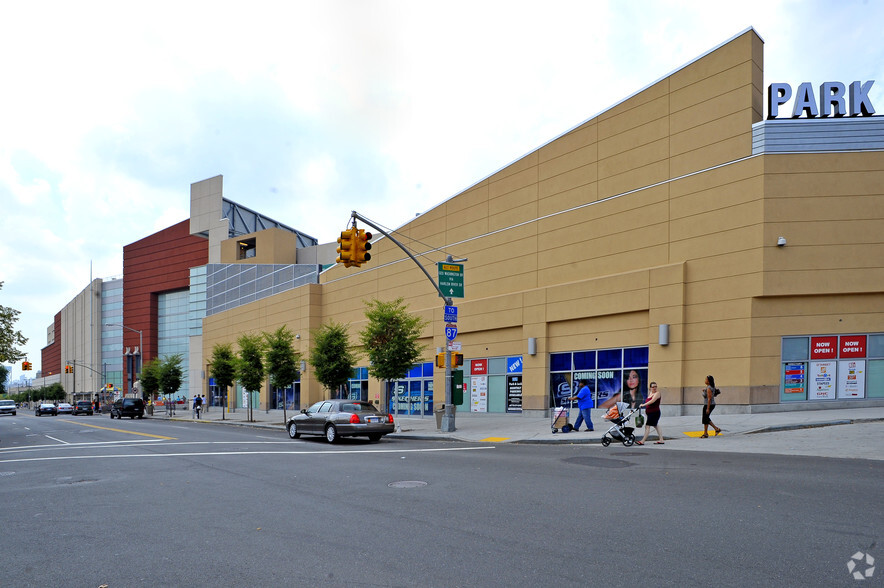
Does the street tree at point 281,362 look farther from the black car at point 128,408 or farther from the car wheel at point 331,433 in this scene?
the black car at point 128,408

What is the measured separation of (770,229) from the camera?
21.5 metres

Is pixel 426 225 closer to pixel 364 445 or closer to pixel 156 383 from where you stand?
pixel 364 445

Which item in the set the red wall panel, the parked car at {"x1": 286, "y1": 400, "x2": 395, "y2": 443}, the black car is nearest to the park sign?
the parked car at {"x1": 286, "y1": 400, "x2": 395, "y2": 443}

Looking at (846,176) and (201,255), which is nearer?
(846,176)

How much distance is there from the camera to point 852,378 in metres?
21.4

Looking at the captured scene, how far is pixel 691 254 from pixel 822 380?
6034 mm

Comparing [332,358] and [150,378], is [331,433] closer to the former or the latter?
[332,358]

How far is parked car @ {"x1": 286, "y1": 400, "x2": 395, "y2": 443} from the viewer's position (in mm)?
20484

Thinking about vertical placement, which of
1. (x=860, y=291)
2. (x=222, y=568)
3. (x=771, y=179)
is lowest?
(x=222, y=568)

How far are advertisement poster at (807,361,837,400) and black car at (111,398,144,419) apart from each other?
49.3 m

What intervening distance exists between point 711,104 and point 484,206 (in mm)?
12750

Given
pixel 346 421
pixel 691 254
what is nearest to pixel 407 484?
pixel 346 421

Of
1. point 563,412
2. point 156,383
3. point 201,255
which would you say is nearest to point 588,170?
point 563,412

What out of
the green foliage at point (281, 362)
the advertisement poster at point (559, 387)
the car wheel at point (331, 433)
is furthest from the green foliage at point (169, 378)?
the car wheel at point (331, 433)
